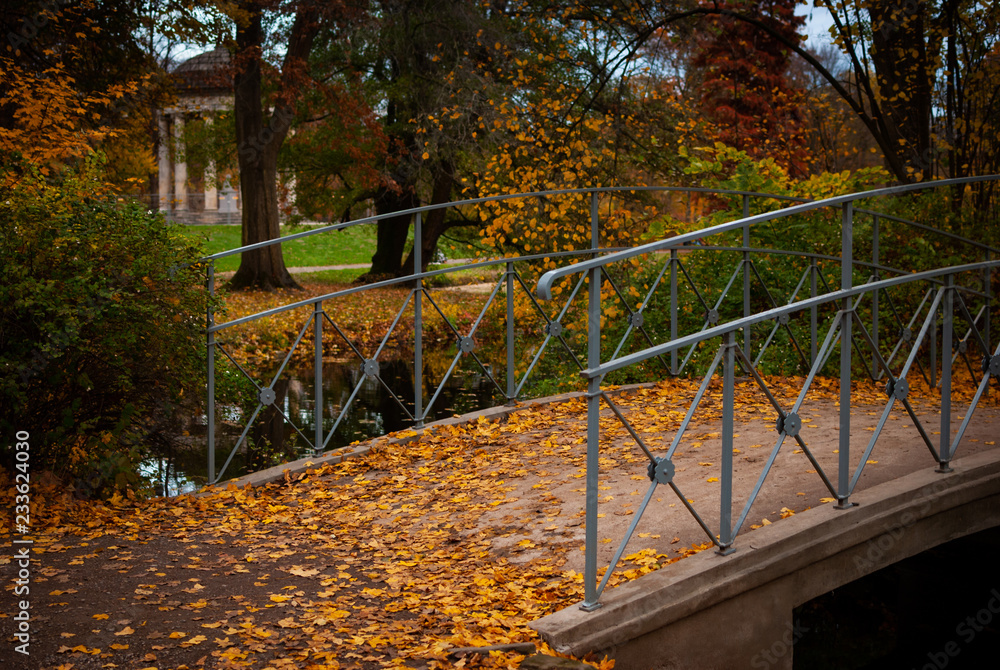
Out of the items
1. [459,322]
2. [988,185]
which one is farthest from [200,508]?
[459,322]

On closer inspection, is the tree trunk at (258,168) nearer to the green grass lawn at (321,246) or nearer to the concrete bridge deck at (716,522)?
the green grass lawn at (321,246)

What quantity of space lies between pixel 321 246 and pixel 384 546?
2974 centimetres

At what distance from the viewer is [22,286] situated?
5117 mm

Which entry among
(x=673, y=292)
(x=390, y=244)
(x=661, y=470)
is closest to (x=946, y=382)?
(x=661, y=470)

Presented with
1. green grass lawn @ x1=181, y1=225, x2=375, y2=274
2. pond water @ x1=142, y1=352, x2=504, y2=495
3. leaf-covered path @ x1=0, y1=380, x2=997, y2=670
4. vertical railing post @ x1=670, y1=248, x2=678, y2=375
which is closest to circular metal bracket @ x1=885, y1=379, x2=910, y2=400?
leaf-covered path @ x1=0, y1=380, x2=997, y2=670

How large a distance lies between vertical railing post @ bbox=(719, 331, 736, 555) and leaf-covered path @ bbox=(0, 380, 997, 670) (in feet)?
0.84

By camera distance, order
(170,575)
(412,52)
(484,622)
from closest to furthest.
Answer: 1. (484,622)
2. (170,575)
3. (412,52)

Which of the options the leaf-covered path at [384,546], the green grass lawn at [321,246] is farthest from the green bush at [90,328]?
the green grass lawn at [321,246]

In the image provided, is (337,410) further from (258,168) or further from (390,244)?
(390,244)

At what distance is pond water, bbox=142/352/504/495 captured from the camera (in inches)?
323

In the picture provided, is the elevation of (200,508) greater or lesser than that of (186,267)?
lesser

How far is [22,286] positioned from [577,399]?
4482 millimetres

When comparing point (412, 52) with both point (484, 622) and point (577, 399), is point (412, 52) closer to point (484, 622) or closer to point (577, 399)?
point (577, 399)

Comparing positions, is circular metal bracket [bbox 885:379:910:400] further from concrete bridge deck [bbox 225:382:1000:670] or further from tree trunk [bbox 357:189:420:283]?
tree trunk [bbox 357:189:420:283]
